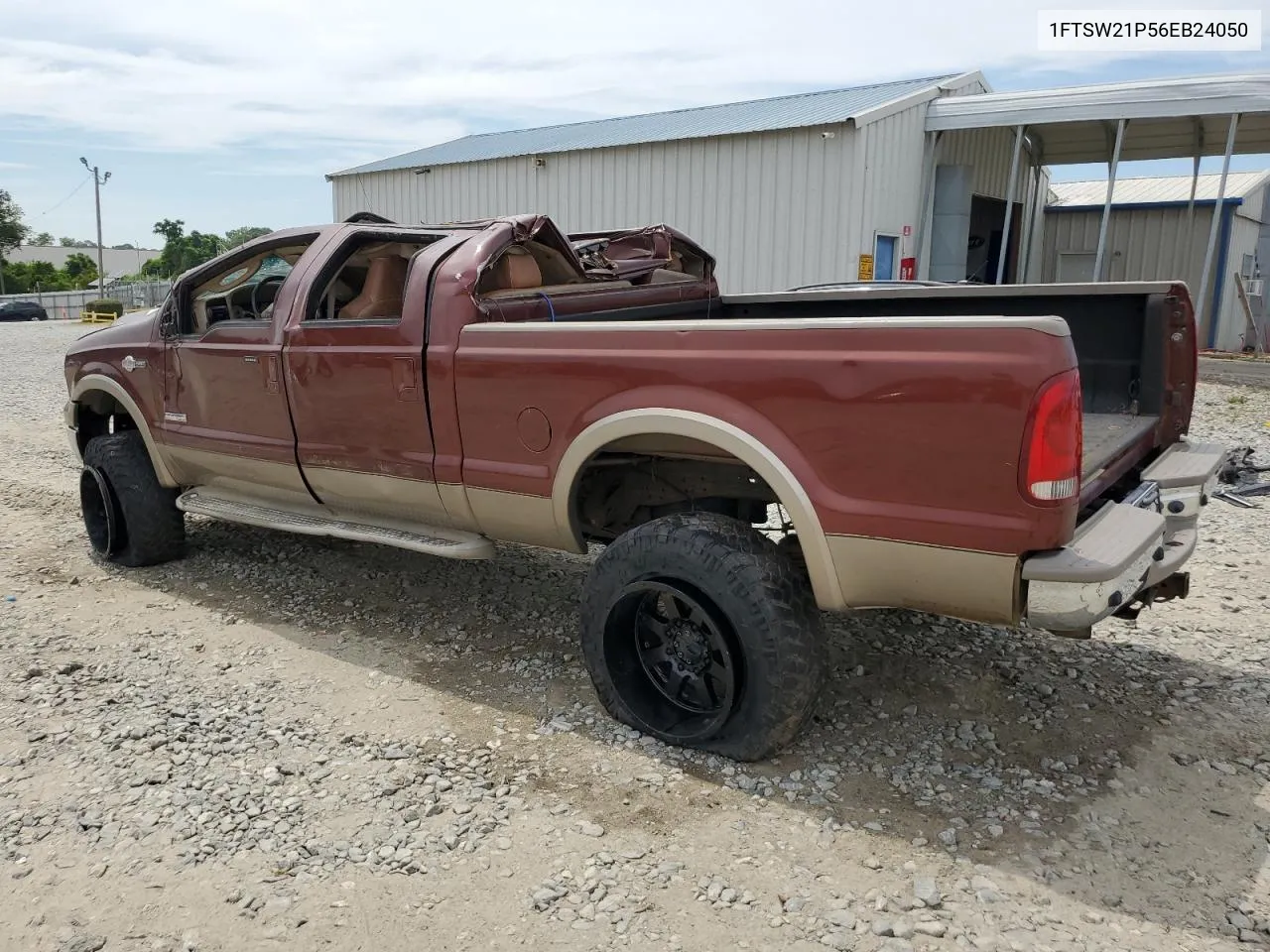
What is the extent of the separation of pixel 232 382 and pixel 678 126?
12600 millimetres

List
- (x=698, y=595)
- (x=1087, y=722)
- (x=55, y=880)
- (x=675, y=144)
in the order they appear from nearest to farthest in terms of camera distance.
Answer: (x=55, y=880)
(x=698, y=595)
(x=1087, y=722)
(x=675, y=144)

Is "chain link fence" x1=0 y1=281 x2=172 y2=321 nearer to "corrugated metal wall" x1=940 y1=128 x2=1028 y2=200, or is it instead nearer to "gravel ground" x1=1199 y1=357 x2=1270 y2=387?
"corrugated metal wall" x1=940 y1=128 x2=1028 y2=200

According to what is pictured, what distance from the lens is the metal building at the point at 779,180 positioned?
13.5 m

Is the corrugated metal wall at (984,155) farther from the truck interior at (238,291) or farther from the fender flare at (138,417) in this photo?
the fender flare at (138,417)

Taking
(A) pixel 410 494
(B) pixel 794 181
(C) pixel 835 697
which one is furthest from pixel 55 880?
(B) pixel 794 181

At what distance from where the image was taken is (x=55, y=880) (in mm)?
2791

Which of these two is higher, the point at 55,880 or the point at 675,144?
the point at 675,144

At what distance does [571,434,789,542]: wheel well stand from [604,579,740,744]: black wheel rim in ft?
1.50

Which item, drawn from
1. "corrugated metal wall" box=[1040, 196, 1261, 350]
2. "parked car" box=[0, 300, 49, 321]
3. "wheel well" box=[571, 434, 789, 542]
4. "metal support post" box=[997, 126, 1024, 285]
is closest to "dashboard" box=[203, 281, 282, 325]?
"wheel well" box=[571, 434, 789, 542]

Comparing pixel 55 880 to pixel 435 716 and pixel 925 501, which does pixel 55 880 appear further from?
pixel 925 501

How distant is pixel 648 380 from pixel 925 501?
101 centimetres

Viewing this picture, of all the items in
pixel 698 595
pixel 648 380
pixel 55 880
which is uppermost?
pixel 648 380

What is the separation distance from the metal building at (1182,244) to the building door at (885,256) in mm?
7105

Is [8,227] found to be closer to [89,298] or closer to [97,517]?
[89,298]
